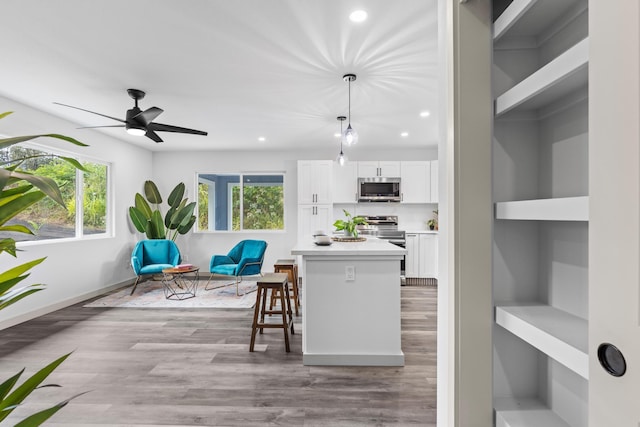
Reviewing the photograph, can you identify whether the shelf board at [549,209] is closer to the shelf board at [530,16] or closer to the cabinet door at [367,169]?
the shelf board at [530,16]

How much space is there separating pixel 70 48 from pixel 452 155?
9.81ft

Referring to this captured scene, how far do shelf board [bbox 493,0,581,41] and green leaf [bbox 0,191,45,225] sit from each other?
4.06 ft

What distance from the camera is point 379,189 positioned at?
19.4 feet

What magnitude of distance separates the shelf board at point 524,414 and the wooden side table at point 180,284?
4496 millimetres

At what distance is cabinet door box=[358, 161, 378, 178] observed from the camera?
19.5 ft

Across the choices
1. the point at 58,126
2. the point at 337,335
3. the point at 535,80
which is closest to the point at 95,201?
the point at 58,126

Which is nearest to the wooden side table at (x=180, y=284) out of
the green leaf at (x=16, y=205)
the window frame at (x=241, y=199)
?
the window frame at (x=241, y=199)

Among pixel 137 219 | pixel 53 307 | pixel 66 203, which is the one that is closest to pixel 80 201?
pixel 66 203

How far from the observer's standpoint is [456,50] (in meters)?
1.05

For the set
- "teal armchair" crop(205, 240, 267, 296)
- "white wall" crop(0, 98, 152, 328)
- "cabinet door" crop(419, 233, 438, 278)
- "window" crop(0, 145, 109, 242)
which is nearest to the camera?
"white wall" crop(0, 98, 152, 328)

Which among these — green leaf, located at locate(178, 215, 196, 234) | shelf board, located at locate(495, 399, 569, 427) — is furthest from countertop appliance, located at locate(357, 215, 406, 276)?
shelf board, located at locate(495, 399, 569, 427)

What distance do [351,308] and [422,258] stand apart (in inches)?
135

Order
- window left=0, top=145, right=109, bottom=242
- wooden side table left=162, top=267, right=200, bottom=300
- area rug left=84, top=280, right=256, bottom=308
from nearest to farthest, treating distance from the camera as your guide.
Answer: window left=0, top=145, right=109, bottom=242 → area rug left=84, top=280, right=256, bottom=308 → wooden side table left=162, top=267, right=200, bottom=300

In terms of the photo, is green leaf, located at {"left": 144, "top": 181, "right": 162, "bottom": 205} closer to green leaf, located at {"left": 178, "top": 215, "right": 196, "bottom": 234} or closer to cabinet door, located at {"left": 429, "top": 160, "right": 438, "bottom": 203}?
green leaf, located at {"left": 178, "top": 215, "right": 196, "bottom": 234}
